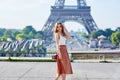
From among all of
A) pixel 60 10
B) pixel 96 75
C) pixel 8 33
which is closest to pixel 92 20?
pixel 60 10

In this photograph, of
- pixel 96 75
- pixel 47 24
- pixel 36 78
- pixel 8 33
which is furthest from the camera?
pixel 8 33

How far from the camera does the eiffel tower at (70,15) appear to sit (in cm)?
8106

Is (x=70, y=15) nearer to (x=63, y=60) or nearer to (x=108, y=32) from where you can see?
(x=108, y=32)

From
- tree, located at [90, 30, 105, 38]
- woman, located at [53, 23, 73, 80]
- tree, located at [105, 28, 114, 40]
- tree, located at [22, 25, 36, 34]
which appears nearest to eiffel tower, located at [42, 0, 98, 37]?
tree, located at [90, 30, 105, 38]

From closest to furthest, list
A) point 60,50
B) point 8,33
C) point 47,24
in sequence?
1. point 60,50
2. point 47,24
3. point 8,33

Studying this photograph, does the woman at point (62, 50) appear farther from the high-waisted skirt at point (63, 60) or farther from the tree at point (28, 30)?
the tree at point (28, 30)

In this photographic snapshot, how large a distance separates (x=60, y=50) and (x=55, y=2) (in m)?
80.5

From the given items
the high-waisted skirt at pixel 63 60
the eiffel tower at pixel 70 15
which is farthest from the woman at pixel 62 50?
the eiffel tower at pixel 70 15

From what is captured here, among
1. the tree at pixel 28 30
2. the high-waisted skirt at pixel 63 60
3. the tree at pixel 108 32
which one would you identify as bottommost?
the tree at pixel 108 32

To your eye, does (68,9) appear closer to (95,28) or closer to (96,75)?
(95,28)

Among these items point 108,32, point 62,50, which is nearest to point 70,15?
point 108,32

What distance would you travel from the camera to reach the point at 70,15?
86312 mm

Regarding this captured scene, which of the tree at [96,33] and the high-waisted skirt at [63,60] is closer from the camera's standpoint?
the high-waisted skirt at [63,60]

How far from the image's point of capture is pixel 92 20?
80875 millimetres
